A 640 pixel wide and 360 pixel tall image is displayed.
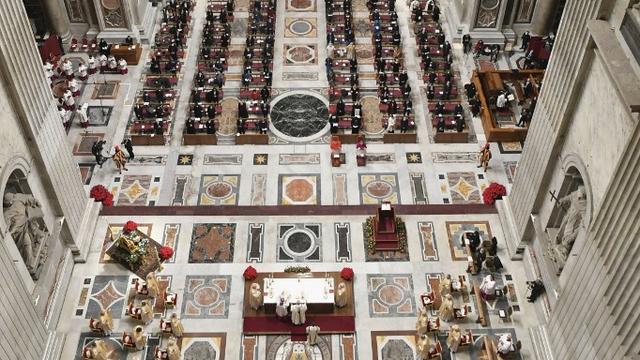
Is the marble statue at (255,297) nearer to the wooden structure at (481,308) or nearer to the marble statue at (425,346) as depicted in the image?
the marble statue at (425,346)

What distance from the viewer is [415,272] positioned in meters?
16.9

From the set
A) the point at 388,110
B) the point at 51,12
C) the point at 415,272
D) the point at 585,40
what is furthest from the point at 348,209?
the point at 51,12

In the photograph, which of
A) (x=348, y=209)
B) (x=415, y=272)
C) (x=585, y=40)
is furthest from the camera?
(x=348, y=209)

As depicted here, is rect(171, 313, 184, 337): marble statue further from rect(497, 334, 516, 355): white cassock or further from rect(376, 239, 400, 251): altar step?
rect(497, 334, 516, 355): white cassock

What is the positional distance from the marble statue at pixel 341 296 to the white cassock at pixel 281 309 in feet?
4.05

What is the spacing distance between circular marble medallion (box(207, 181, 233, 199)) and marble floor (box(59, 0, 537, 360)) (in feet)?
0.10

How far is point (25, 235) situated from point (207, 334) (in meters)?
4.43

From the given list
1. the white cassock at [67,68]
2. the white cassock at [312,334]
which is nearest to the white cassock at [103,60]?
the white cassock at [67,68]

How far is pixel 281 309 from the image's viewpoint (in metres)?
15.5

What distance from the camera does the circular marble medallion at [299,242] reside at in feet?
57.1

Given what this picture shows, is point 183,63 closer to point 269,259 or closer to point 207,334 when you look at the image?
point 269,259

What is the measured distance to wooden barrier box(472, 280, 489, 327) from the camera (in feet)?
51.8

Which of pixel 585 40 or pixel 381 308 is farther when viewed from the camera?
pixel 381 308

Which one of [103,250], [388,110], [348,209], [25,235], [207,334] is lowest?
[207,334]
